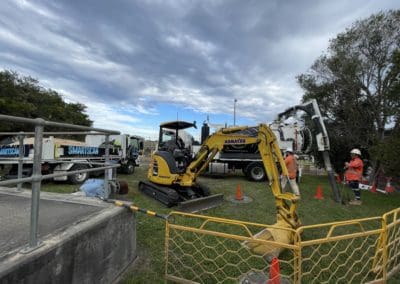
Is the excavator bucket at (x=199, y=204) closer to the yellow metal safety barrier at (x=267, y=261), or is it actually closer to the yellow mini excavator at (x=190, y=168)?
the yellow mini excavator at (x=190, y=168)

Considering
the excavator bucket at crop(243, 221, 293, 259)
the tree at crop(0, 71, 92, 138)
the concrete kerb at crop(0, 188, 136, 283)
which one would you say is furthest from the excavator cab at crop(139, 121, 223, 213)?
the tree at crop(0, 71, 92, 138)

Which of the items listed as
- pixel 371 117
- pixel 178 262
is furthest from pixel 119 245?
pixel 371 117

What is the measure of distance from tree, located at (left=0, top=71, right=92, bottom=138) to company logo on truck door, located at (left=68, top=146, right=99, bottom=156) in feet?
55.0

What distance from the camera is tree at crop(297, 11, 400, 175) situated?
1497 centimetres

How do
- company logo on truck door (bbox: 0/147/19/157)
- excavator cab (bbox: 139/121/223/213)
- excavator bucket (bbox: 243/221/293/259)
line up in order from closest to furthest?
1. excavator bucket (bbox: 243/221/293/259)
2. excavator cab (bbox: 139/121/223/213)
3. company logo on truck door (bbox: 0/147/19/157)

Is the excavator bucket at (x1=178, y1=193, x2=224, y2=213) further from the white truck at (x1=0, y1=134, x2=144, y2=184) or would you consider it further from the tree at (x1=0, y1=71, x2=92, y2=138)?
the tree at (x1=0, y1=71, x2=92, y2=138)

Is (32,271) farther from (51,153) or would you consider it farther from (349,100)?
(349,100)

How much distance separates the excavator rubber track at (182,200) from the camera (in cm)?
721

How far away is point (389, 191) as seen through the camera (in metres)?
12.9

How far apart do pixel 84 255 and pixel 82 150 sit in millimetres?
9187

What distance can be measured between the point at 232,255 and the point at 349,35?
53.3 feet

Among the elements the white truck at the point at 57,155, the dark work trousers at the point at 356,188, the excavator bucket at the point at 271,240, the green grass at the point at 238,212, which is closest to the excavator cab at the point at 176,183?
the green grass at the point at 238,212

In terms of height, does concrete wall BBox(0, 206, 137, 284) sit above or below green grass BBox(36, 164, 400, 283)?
above

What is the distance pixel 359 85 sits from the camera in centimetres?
1617
